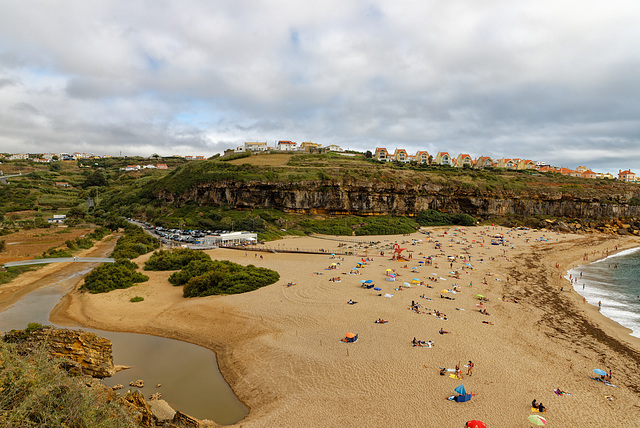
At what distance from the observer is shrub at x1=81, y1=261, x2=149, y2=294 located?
93.9ft

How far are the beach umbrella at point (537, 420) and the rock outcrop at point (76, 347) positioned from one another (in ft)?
64.0

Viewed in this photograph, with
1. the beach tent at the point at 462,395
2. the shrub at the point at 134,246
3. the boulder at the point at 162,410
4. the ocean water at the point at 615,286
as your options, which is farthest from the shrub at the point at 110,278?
the ocean water at the point at 615,286

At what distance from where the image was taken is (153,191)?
302 ft

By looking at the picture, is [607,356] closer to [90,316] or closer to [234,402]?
[234,402]

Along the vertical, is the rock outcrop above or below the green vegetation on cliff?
below

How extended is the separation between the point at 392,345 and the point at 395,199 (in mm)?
62921

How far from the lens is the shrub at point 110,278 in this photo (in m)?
28.6

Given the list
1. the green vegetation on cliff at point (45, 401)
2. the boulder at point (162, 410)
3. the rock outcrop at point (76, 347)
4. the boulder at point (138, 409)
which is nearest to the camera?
the green vegetation on cliff at point (45, 401)

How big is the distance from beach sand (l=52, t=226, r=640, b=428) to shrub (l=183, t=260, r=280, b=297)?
1.00m

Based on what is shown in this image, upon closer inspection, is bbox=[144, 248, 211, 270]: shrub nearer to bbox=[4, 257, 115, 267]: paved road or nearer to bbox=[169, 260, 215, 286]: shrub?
bbox=[169, 260, 215, 286]: shrub

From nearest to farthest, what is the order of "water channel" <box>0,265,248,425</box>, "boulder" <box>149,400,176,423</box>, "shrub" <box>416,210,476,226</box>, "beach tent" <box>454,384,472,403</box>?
"boulder" <box>149,400,176,423</box>
"beach tent" <box>454,384,472,403</box>
"water channel" <box>0,265,248,425</box>
"shrub" <box>416,210,476,226</box>

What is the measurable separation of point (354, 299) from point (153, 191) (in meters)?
85.5

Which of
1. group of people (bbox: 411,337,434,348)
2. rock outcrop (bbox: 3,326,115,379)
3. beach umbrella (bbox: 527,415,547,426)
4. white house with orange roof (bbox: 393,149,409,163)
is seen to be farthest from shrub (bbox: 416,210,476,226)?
rock outcrop (bbox: 3,326,115,379)

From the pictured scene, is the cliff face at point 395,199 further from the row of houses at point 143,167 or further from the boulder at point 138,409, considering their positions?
the row of houses at point 143,167
